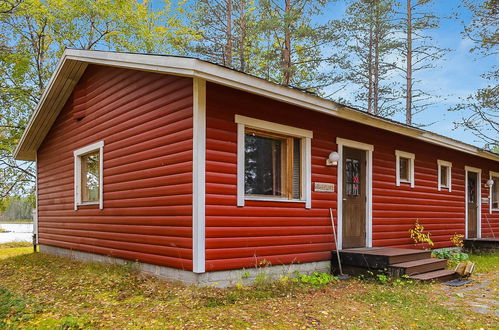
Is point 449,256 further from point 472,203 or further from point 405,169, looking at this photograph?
point 472,203

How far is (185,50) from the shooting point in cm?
1881

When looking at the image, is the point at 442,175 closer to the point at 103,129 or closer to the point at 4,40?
the point at 103,129

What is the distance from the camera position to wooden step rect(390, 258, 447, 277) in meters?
6.27

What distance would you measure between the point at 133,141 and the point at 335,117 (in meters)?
3.54

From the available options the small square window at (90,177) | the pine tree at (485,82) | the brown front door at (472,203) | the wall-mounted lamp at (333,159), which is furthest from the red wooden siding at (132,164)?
the pine tree at (485,82)

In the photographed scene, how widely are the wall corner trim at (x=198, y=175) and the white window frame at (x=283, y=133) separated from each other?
609 millimetres

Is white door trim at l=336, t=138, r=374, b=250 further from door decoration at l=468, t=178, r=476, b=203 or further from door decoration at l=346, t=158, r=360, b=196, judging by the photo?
door decoration at l=468, t=178, r=476, b=203

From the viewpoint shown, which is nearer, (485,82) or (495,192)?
(495,192)

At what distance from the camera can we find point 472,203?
11.9 m

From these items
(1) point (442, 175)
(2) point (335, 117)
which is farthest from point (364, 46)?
(2) point (335, 117)

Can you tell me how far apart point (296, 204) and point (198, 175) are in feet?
6.29

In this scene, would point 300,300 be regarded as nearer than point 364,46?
Yes

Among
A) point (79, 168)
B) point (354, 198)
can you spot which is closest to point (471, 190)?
point (354, 198)

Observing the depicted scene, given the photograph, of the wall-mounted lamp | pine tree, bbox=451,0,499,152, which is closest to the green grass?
the wall-mounted lamp
